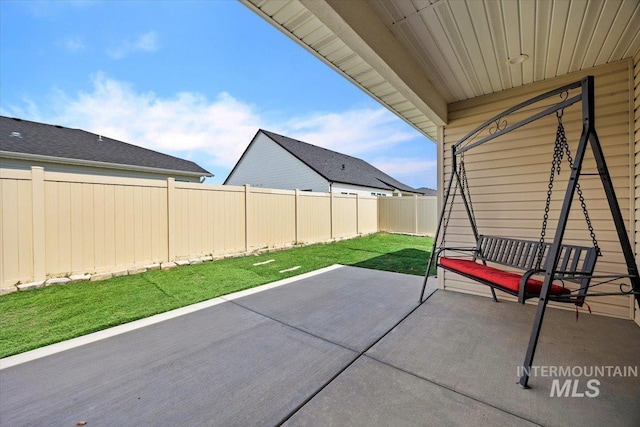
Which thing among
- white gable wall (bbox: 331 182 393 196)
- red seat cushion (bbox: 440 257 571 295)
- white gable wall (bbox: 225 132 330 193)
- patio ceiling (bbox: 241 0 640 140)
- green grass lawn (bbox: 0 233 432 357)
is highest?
white gable wall (bbox: 225 132 330 193)

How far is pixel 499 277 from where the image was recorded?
2123 mm

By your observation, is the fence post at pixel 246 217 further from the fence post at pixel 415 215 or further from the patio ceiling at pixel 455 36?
the fence post at pixel 415 215

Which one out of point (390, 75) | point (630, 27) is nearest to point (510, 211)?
point (630, 27)

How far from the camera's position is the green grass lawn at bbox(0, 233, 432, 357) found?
2414 mm

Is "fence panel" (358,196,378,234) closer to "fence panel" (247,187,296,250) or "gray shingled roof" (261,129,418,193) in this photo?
"gray shingled roof" (261,129,418,193)

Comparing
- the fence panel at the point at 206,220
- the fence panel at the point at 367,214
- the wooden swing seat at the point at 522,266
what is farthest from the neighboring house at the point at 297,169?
the wooden swing seat at the point at 522,266

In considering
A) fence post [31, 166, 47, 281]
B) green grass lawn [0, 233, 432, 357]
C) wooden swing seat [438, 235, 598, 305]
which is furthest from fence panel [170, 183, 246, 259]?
wooden swing seat [438, 235, 598, 305]

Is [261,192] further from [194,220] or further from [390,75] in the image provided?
[390,75]

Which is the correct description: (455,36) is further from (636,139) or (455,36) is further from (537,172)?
(636,139)

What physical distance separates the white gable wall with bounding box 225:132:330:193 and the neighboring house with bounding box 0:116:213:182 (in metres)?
4.14

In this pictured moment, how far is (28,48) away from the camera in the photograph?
7832mm

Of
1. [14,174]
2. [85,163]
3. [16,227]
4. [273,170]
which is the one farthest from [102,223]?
[273,170]

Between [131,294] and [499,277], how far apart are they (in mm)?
4327

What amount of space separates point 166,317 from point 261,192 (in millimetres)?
4442
